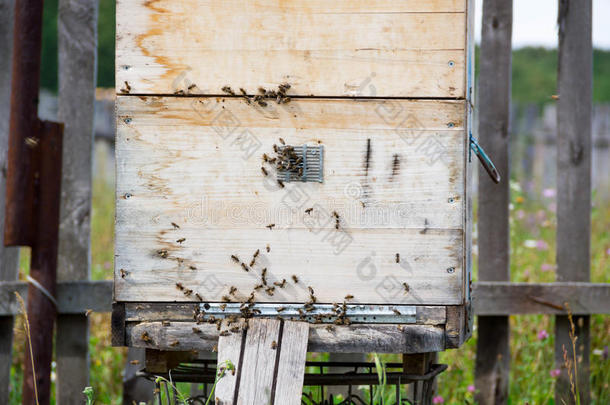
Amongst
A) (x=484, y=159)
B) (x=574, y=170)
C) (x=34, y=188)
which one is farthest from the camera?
(x=574, y=170)

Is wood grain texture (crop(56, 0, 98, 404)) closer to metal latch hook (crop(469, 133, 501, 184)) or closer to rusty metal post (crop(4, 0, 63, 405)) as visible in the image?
rusty metal post (crop(4, 0, 63, 405))

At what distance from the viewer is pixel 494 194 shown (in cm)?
360

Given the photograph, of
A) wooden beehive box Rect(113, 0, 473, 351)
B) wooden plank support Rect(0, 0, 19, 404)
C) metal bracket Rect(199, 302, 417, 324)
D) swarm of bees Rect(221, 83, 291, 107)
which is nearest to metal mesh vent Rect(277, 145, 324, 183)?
wooden beehive box Rect(113, 0, 473, 351)

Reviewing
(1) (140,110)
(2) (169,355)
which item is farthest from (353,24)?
(2) (169,355)

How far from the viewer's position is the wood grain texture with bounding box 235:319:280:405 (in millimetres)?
2369

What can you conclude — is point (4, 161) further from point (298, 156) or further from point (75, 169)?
point (298, 156)

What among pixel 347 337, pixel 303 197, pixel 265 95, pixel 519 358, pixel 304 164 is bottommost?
pixel 519 358

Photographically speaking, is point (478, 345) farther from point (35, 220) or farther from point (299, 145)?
point (35, 220)

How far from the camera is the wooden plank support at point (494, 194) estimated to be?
3.56 meters

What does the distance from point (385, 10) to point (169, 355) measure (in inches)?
63.0

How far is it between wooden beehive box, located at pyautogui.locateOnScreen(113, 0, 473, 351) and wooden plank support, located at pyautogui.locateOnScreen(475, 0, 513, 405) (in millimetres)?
1276

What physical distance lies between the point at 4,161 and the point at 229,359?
6.69 feet

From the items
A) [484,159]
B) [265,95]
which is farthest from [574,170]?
[265,95]

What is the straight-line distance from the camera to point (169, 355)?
2.68 m
